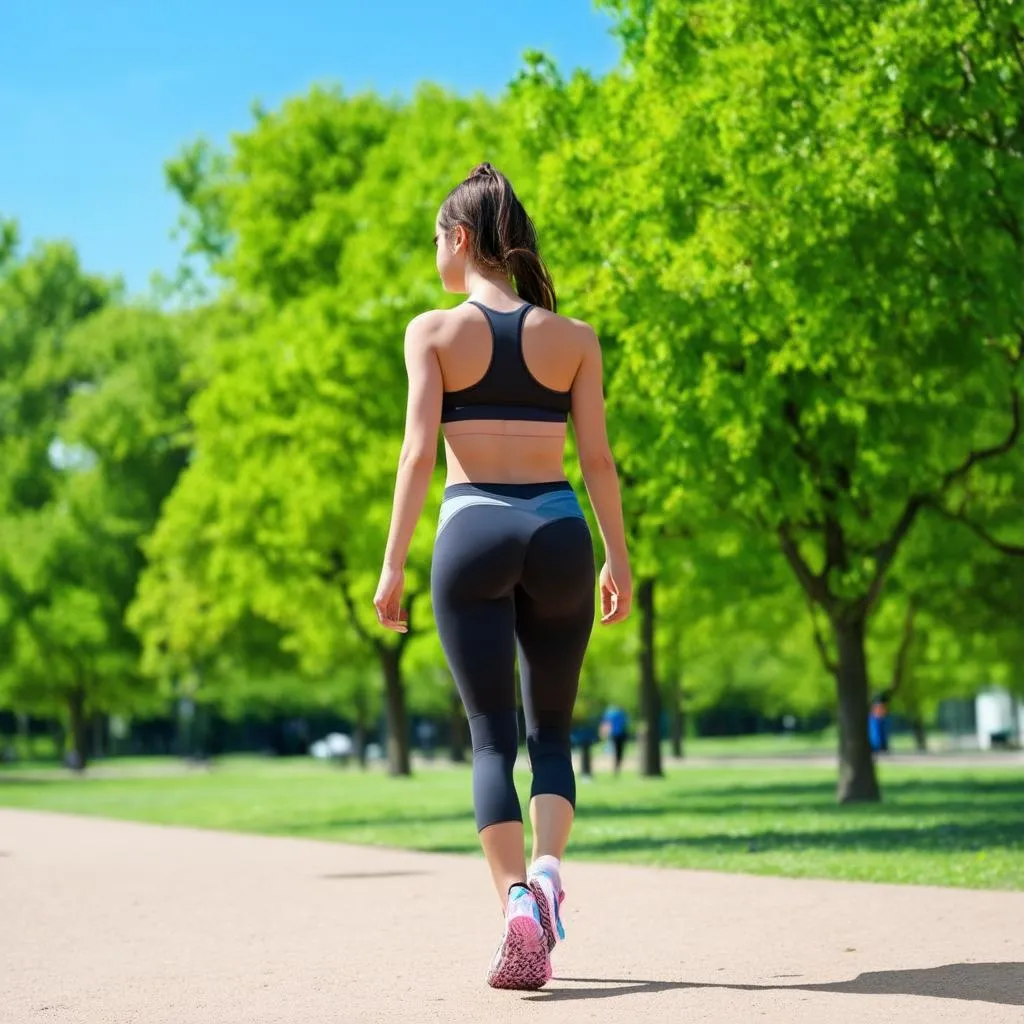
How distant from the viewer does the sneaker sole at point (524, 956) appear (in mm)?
5746

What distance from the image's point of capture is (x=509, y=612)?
6.09 m

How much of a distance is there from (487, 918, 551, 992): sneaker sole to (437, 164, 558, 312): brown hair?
2048mm

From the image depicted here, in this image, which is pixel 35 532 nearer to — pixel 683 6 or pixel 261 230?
pixel 261 230

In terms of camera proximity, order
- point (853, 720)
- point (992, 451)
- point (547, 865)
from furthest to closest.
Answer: point (853, 720) → point (992, 451) → point (547, 865)

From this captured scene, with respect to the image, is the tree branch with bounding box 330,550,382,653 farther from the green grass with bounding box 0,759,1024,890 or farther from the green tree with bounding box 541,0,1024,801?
the green tree with bounding box 541,0,1024,801

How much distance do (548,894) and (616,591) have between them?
112cm

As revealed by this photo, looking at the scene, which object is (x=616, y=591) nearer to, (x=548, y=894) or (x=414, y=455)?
(x=414, y=455)

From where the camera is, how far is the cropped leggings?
6.03 m

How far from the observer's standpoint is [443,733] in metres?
98.3

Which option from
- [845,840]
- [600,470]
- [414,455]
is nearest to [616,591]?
[600,470]

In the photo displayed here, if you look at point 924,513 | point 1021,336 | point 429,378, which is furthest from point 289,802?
point 429,378

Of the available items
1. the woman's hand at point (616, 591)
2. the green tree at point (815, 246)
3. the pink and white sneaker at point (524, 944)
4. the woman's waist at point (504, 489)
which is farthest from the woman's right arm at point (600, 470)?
the green tree at point (815, 246)

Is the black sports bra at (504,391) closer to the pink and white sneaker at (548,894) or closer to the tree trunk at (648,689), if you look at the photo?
the pink and white sneaker at (548,894)

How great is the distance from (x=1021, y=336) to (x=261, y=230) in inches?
929
